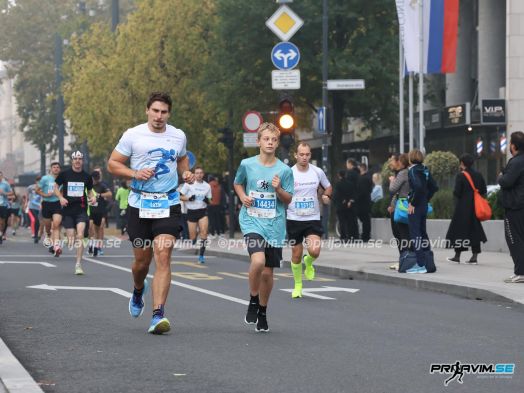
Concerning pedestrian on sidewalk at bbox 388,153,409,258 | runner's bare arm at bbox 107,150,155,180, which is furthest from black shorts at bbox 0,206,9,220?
runner's bare arm at bbox 107,150,155,180

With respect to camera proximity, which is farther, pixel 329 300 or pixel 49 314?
pixel 329 300

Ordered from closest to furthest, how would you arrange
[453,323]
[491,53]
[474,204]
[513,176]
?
[453,323]
[513,176]
[474,204]
[491,53]

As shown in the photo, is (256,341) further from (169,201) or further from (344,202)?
(344,202)

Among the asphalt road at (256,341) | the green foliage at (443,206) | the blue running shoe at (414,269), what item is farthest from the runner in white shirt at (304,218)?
the green foliage at (443,206)

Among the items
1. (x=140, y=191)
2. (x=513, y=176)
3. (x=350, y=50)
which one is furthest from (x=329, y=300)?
(x=350, y=50)

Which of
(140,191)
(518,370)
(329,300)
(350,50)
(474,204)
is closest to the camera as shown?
(518,370)

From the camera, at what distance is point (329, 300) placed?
47.7ft

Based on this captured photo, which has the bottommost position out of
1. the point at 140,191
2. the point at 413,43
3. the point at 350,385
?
the point at 350,385

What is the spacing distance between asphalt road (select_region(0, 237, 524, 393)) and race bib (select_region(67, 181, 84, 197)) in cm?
366

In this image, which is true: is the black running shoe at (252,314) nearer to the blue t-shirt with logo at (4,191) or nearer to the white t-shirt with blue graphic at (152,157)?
the white t-shirt with blue graphic at (152,157)

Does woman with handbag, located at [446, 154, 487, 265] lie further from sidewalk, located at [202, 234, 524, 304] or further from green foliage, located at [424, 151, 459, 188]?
green foliage, located at [424, 151, 459, 188]

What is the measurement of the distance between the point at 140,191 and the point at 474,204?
11222 mm

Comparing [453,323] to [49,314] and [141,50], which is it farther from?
[141,50]

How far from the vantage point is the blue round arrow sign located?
24.6 meters
